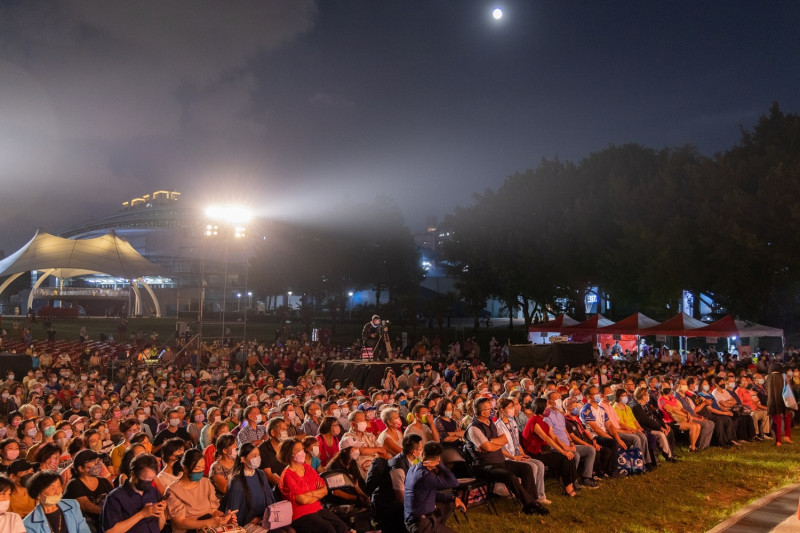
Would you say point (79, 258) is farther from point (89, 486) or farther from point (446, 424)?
point (89, 486)

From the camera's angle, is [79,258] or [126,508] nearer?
[126,508]

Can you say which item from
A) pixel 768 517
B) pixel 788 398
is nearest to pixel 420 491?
pixel 768 517

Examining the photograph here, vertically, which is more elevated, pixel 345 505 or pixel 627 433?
pixel 627 433

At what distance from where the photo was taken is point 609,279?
30.0 meters

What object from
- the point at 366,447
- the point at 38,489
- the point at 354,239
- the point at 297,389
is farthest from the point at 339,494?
the point at 354,239

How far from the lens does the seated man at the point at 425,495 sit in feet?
18.1

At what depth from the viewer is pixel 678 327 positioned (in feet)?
72.5

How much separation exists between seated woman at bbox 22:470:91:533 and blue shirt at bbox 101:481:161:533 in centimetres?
17

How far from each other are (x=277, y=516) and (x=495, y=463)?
10.0ft

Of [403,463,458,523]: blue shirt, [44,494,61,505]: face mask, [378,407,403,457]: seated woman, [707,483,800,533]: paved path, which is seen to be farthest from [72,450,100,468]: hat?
[707,483,800,533]: paved path

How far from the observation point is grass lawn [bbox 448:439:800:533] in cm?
670

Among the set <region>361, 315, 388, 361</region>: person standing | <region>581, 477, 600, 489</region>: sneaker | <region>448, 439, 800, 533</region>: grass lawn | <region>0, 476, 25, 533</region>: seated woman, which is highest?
<region>361, 315, 388, 361</region>: person standing

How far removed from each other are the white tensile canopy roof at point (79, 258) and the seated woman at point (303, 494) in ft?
137

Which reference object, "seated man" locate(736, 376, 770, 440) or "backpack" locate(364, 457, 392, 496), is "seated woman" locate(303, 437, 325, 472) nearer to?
"backpack" locate(364, 457, 392, 496)
